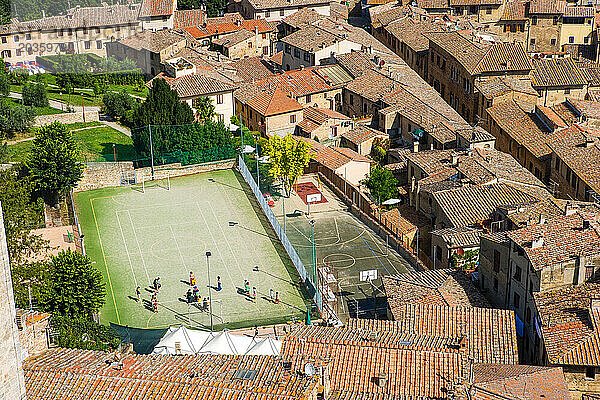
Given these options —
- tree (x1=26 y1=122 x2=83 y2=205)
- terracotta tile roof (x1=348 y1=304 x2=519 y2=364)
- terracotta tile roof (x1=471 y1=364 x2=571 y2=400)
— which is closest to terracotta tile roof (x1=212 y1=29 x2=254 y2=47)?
tree (x1=26 y1=122 x2=83 y2=205)

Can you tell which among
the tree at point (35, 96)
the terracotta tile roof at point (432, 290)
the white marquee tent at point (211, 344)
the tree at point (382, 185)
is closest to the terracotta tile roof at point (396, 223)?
the tree at point (382, 185)

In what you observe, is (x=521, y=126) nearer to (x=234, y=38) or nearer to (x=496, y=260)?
(x=496, y=260)

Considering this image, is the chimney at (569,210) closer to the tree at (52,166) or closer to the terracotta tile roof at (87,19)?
the tree at (52,166)

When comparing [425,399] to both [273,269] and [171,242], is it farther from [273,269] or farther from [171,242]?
[171,242]

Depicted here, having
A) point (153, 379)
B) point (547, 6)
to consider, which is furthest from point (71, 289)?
point (547, 6)

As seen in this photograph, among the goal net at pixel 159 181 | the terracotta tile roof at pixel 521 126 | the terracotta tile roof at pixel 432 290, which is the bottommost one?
the goal net at pixel 159 181

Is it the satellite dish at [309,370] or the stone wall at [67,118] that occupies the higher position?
the satellite dish at [309,370]

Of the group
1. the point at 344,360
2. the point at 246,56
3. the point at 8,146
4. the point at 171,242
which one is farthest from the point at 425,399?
the point at 246,56
